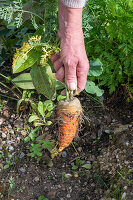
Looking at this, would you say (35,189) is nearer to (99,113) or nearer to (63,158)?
(63,158)

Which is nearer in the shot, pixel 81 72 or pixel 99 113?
pixel 81 72

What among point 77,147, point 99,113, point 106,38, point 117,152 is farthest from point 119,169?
point 106,38

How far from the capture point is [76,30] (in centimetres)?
131

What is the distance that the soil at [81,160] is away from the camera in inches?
68.3

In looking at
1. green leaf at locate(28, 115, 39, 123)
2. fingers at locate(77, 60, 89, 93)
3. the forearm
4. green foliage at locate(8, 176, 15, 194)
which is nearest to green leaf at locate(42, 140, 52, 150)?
green leaf at locate(28, 115, 39, 123)

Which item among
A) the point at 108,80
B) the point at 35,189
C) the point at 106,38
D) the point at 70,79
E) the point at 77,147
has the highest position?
the point at 106,38

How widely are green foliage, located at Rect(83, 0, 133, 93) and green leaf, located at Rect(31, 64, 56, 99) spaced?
349 millimetres

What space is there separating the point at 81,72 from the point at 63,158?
802 millimetres

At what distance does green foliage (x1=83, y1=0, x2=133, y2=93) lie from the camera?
5.40ft

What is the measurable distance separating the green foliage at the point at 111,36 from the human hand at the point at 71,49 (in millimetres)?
334

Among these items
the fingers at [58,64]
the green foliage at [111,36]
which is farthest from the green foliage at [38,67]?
the green foliage at [111,36]

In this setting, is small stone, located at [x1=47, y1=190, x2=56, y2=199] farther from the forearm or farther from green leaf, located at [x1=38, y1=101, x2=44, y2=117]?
the forearm

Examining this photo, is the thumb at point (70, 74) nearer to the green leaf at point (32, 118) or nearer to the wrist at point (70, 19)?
the wrist at point (70, 19)

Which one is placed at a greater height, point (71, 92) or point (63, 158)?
point (71, 92)
